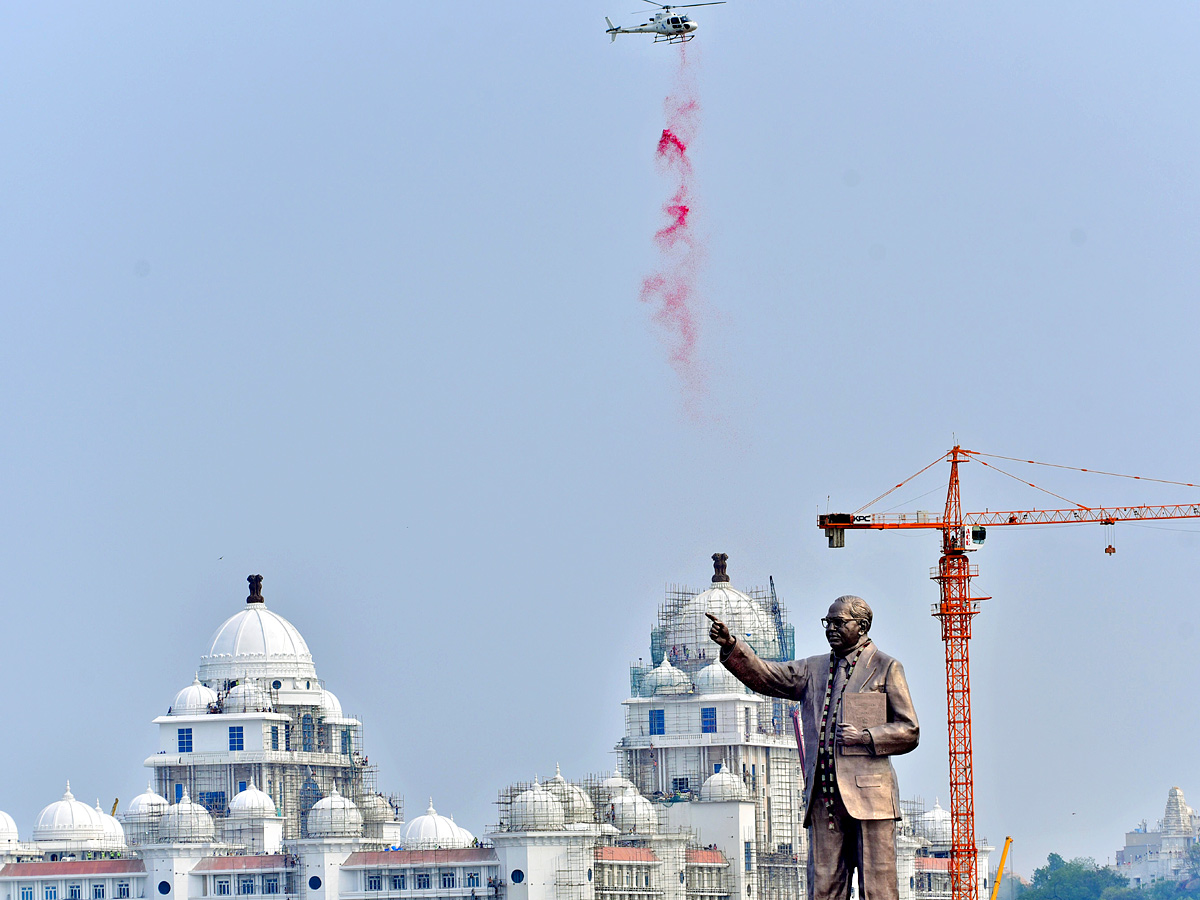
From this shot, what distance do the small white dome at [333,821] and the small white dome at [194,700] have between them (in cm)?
1654

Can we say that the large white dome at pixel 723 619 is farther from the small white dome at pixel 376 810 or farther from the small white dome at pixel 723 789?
the small white dome at pixel 376 810

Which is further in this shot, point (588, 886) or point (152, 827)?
point (152, 827)

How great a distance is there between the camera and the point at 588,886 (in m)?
149

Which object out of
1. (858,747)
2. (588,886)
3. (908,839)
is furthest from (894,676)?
(908,839)

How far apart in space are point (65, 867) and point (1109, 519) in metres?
62.2

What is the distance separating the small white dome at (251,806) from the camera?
16525cm

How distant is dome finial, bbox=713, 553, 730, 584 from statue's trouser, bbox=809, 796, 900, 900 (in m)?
153

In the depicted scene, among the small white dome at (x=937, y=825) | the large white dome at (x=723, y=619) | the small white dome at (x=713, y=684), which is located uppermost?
the large white dome at (x=723, y=619)

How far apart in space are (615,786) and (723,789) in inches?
262

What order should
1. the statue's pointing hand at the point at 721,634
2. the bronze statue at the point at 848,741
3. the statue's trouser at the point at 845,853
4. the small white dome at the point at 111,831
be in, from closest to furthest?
the statue's pointing hand at the point at 721,634, the statue's trouser at the point at 845,853, the bronze statue at the point at 848,741, the small white dome at the point at 111,831

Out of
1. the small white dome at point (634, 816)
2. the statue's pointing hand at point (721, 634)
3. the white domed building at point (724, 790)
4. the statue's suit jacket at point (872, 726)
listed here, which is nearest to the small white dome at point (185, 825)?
the small white dome at point (634, 816)

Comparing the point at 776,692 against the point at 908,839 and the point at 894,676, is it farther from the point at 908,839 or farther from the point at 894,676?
the point at 908,839

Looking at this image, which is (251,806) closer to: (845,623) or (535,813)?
(535,813)

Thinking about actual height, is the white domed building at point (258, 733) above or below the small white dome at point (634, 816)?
above
